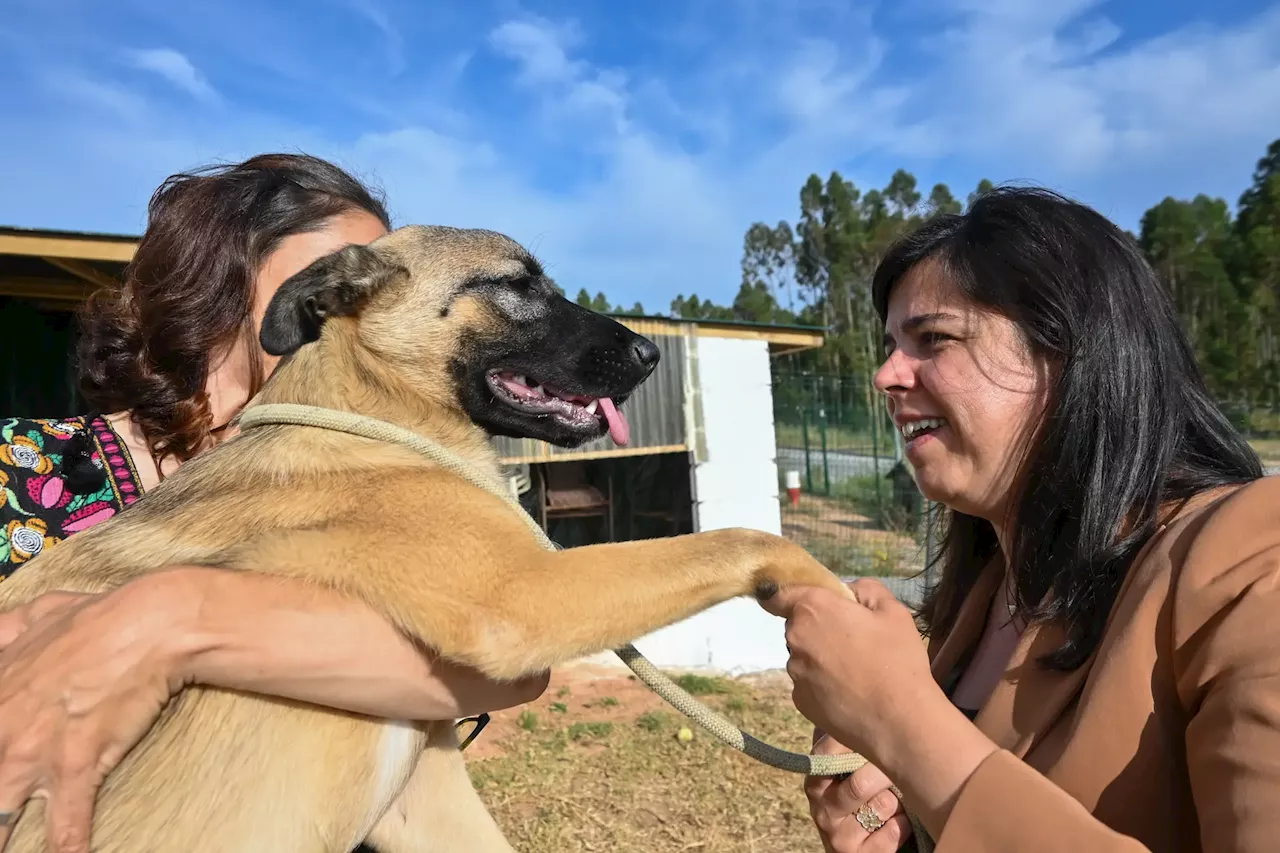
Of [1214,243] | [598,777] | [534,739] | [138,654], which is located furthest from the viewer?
[1214,243]

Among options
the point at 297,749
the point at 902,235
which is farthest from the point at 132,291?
the point at 902,235

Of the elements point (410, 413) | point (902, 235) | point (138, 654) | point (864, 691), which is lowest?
point (864, 691)

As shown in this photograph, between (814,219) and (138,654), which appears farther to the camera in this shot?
(814,219)

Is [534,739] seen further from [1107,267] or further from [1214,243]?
[1214,243]

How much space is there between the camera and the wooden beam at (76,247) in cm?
758

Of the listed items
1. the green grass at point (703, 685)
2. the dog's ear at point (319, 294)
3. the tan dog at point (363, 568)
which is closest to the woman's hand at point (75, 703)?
the tan dog at point (363, 568)

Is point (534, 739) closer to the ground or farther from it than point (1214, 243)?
closer to the ground

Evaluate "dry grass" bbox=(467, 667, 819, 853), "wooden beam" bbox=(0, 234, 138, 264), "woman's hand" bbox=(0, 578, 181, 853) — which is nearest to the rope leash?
"woman's hand" bbox=(0, 578, 181, 853)

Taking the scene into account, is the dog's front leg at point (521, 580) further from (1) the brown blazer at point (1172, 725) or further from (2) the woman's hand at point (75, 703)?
(1) the brown blazer at point (1172, 725)

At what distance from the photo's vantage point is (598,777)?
668 cm

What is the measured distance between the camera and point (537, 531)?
2.13 meters

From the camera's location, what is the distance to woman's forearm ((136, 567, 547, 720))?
69.0 inches

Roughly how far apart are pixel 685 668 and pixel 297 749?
31.5ft

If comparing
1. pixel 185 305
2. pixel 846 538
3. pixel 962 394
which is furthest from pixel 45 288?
pixel 846 538
